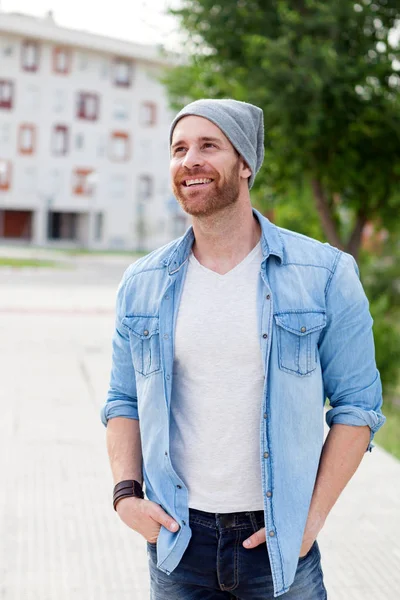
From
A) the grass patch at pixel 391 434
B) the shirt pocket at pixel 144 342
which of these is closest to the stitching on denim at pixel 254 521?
the shirt pocket at pixel 144 342

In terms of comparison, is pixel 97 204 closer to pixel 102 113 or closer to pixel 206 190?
pixel 102 113

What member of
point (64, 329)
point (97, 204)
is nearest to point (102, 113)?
point (97, 204)

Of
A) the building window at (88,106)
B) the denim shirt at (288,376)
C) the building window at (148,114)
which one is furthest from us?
the building window at (148,114)

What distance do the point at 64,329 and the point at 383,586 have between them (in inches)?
405

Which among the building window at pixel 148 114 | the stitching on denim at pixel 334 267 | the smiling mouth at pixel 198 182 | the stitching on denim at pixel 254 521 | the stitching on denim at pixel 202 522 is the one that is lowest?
the stitching on denim at pixel 202 522

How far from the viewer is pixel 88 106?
→ 185 ft

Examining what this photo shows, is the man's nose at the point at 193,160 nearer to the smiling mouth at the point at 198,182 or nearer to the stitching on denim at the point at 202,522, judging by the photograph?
the smiling mouth at the point at 198,182

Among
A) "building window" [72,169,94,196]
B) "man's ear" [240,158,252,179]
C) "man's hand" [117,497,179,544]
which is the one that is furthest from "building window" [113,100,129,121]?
→ "man's hand" [117,497,179,544]

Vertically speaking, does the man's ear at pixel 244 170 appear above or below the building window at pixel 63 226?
above

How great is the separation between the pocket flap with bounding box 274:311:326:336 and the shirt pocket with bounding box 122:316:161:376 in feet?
1.11

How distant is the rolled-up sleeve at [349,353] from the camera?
224 centimetres

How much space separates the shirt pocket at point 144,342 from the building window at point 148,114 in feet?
186

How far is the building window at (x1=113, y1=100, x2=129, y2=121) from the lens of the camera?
5716 cm

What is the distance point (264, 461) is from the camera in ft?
7.09
